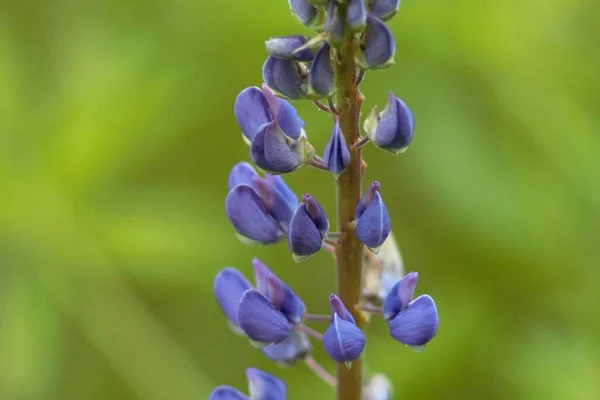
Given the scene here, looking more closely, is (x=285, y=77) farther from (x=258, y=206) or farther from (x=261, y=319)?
(x=261, y=319)

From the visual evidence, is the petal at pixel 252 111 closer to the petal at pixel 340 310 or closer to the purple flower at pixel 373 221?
the purple flower at pixel 373 221

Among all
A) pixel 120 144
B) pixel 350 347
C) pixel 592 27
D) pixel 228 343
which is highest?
pixel 120 144

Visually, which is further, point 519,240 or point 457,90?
point 457,90

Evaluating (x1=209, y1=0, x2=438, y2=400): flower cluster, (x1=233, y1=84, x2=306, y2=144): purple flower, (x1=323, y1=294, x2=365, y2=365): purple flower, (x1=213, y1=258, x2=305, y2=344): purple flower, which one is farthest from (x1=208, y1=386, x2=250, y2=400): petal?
(x1=233, y1=84, x2=306, y2=144): purple flower

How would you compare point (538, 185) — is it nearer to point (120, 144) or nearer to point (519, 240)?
point (519, 240)

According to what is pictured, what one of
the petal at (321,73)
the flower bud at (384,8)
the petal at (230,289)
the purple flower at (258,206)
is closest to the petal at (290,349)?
the petal at (230,289)

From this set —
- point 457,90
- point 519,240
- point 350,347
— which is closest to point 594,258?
point 519,240

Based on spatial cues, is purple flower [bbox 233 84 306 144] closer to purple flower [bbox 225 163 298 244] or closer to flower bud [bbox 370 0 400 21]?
purple flower [bbox 225 163 298 244]
